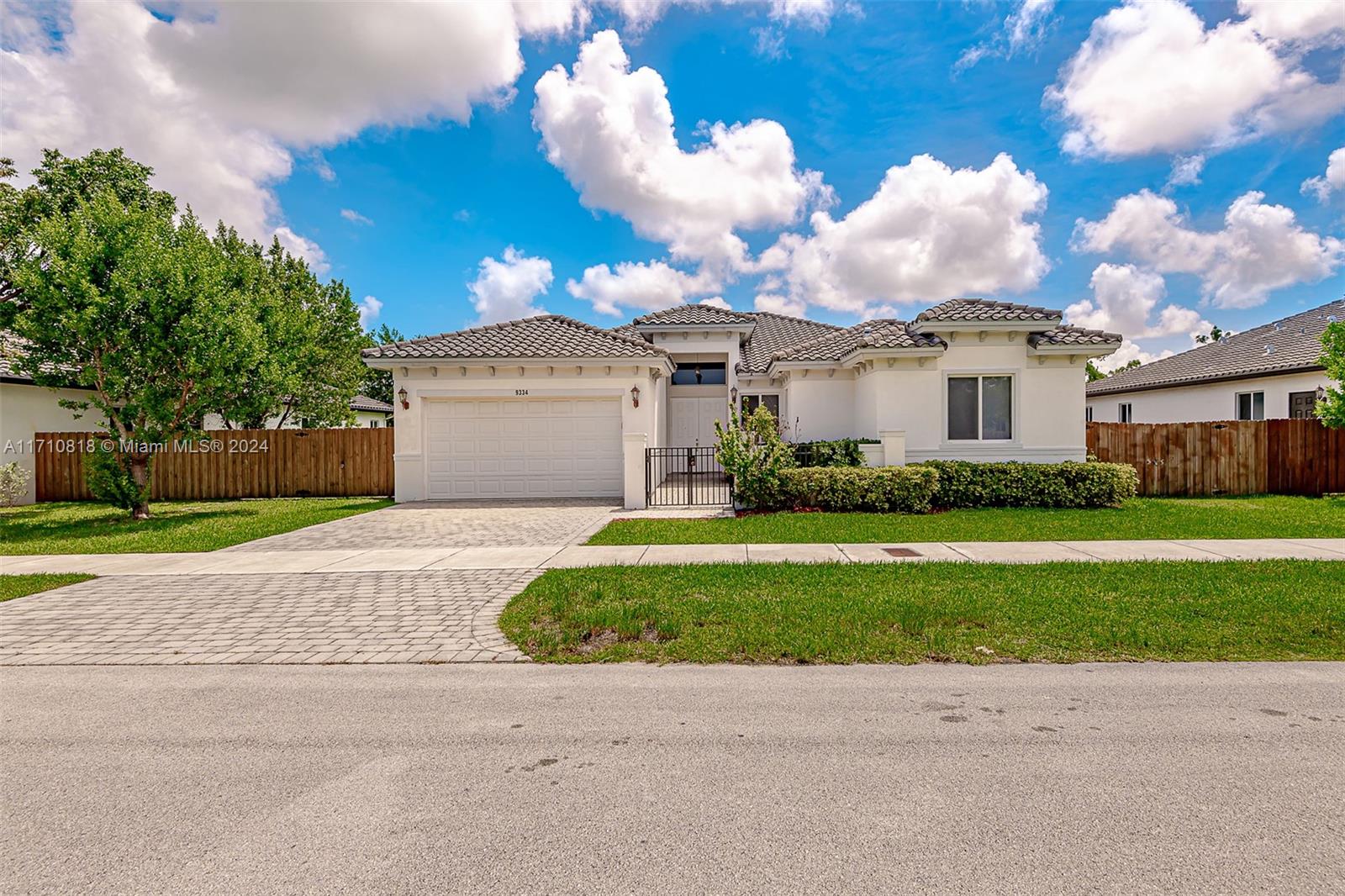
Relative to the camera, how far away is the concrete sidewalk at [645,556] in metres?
8.29

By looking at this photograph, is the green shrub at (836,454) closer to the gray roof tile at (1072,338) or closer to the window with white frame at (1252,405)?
the gray roof tile at (1072,338)

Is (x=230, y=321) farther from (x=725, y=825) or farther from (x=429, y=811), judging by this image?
(x=725, y=825)

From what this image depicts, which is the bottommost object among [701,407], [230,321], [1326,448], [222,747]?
[222,747]

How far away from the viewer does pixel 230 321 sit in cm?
1326

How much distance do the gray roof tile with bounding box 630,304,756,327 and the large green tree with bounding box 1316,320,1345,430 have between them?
13991mm

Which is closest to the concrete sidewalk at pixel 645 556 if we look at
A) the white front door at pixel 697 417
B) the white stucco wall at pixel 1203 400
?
the white front door at pixel 697 417

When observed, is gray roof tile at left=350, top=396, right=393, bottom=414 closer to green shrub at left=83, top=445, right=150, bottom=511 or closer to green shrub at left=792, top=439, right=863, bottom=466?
green shrub at left=83, top=445, right=150, bottom=511

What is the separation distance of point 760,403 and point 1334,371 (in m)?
13.7

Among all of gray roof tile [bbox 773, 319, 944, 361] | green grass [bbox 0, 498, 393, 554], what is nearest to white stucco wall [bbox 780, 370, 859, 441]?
gray roof tile [bbox 773, 319, 944, 361]

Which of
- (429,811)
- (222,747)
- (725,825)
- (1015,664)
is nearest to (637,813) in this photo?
(725,825)

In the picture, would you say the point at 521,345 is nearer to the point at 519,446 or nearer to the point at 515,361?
the point at 515,361

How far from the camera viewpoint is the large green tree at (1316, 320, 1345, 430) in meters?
14.2

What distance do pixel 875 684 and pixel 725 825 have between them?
2.07m

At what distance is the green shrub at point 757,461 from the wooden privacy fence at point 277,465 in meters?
10.7
